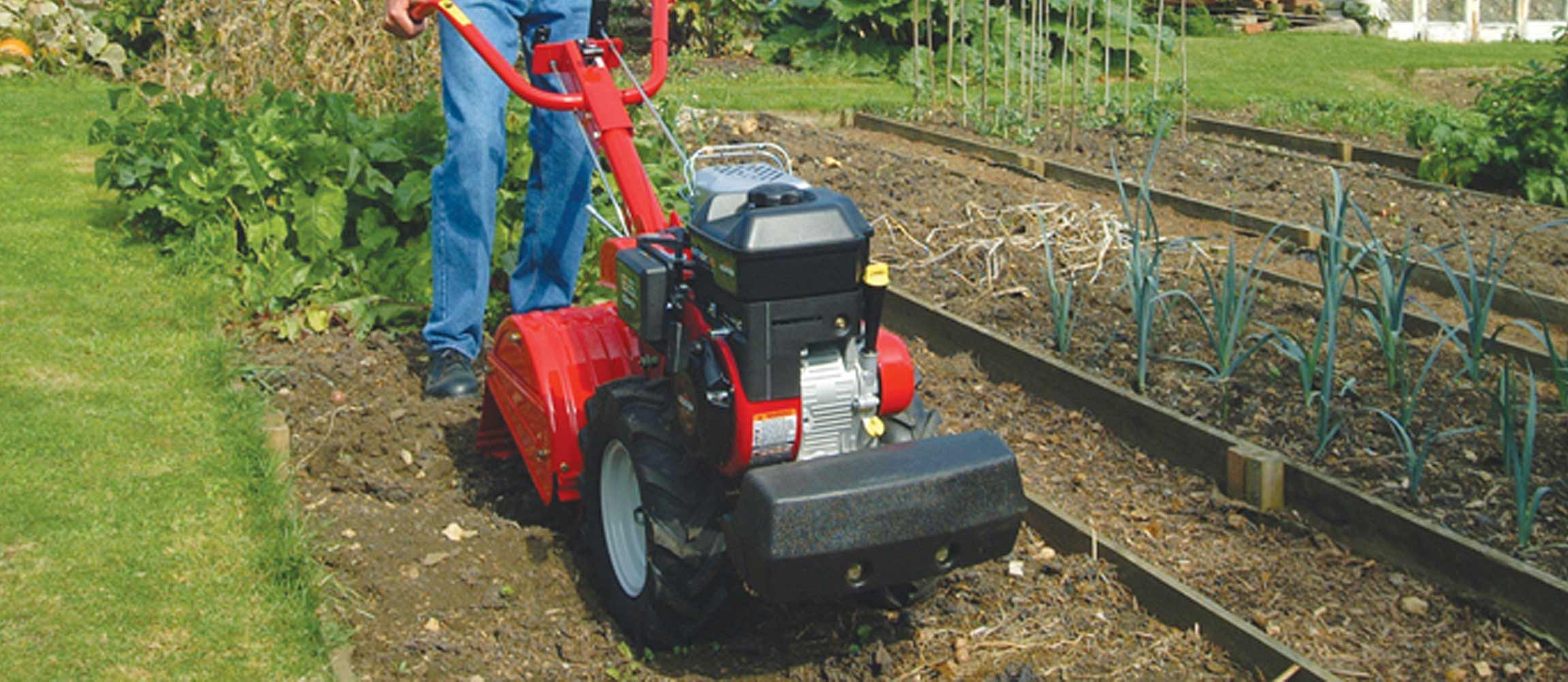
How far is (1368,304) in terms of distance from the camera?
5117 millimetres

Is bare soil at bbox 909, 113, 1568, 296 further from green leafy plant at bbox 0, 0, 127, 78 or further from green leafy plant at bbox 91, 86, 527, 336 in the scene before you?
green leafy plant at bbox 0, 0, 127, 78

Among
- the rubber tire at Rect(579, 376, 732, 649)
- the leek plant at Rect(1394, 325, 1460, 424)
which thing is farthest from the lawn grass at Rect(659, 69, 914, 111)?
the rubber tire at Rect(579, 376, 732, 649)

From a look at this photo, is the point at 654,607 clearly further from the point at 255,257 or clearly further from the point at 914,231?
the point at 914,231

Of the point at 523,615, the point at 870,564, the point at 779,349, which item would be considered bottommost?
the point at 523,615

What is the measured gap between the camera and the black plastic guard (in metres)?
2.76

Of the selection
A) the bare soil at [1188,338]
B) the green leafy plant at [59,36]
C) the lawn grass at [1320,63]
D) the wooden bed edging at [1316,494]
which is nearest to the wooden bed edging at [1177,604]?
the wooden bed edging at [1316,494]

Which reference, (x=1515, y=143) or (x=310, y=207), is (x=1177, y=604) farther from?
(x=1515, y=143)

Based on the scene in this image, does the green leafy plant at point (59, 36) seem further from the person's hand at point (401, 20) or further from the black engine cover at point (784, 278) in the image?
the black engine cover at point (784, 278)

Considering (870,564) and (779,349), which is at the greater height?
(779,349)

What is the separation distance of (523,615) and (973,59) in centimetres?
972

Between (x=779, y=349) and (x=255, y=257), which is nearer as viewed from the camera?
(x=779, y=349)

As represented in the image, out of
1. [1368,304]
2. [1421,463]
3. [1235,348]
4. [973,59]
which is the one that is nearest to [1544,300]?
[1368,304]

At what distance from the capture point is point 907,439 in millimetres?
3189

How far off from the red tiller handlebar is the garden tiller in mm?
51
